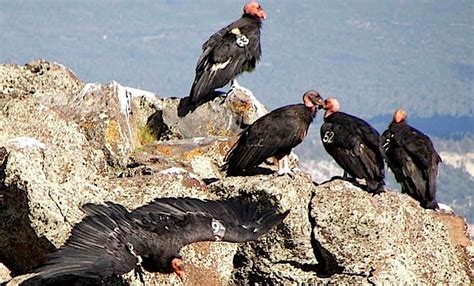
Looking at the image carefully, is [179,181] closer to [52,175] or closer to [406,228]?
[52,175]

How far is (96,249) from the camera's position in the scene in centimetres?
1303

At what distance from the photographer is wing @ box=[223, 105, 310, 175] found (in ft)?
52.4

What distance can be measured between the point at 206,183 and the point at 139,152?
2037 millimetres

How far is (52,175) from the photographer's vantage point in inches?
586

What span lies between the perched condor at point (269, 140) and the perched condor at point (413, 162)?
60.7 inches

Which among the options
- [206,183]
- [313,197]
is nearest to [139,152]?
[206,183]

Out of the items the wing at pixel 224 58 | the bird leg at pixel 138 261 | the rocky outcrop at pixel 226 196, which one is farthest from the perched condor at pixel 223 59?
the bird leg at pixel 138 261

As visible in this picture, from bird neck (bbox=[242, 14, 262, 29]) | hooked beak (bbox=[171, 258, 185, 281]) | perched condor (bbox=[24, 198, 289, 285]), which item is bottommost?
hooked beak (bbox=[171, 258, 185, 281])

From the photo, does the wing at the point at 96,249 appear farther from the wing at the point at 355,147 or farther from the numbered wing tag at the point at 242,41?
the numbered wing tag at the point at 242,41

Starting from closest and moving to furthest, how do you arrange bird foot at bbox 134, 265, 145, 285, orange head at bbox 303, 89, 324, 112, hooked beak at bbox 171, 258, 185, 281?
bird foot at bbox 134, 265, 145, 285
hooked beak at bbox 171, 258, 185, 281
orange head at bbox 303, 89, 324, 112

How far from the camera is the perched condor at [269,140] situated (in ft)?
52.4

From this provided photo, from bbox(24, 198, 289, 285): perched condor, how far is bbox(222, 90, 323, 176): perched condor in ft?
5.77

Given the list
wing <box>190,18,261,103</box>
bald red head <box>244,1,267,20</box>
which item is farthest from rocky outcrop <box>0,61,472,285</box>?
bald red head <box>244,1,267,20</box>

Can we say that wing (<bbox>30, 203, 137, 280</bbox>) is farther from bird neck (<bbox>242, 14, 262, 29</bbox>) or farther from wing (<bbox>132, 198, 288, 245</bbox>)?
bird neck (<bbox>242, 14, 262, 29</bbox>)
